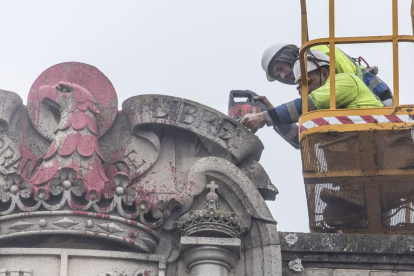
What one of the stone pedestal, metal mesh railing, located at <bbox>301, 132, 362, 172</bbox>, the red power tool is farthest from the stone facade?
the red power tool

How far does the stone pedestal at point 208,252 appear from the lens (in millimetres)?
13984

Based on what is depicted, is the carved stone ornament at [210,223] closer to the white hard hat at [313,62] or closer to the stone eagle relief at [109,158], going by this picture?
the stone eagle relief at [109,158]

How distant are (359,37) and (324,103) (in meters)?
0.75

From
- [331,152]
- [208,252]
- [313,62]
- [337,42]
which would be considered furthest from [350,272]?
[313,62]

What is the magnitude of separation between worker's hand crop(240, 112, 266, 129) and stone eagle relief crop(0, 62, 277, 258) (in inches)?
24.8

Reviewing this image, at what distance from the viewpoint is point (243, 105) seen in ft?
53.5

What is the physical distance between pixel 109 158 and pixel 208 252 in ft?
4.80

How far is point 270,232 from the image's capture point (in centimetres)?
1430

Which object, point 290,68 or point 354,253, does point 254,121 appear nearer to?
point 290,68

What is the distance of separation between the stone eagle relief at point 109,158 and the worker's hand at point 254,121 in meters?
0.63

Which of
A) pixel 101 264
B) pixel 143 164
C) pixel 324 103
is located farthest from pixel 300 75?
pixel 101 264

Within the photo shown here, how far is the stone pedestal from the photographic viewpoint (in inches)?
551

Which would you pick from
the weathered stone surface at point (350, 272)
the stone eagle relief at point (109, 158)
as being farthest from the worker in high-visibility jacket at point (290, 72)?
the weathered stone surface at point (350, 272)

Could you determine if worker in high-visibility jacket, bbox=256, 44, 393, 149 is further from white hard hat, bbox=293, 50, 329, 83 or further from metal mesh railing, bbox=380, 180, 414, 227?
metal mesh railing, bbox=380, 180, 414, 227
